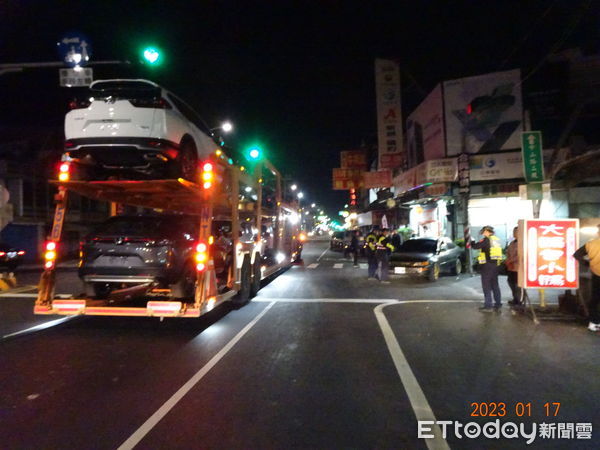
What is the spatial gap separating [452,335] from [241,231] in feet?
16.2

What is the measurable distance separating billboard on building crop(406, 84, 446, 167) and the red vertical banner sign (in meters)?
11.9

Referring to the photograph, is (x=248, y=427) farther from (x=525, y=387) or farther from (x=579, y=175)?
(x=579, y=175)

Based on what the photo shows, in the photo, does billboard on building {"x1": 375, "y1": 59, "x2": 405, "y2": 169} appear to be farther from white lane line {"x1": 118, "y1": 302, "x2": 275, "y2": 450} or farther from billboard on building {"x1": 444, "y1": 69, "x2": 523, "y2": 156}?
white lane line {"x1": 118, "y1": 302, "x2": 275, "y2": 450}

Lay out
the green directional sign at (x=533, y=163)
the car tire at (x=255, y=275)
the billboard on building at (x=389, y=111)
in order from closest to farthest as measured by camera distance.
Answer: the car tire at (x=255, y=275) → the green directional sign at (x=533, y=163) → the billboard on building at (x=389, y=111)

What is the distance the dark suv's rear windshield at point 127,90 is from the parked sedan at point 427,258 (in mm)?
10676

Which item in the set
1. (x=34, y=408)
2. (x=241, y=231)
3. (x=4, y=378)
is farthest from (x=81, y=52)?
(x=34, y=408)

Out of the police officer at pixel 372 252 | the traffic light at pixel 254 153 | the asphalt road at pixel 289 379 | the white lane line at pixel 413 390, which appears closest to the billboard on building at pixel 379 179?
the police officer at pixel 372 252

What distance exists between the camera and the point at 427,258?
51.0ft

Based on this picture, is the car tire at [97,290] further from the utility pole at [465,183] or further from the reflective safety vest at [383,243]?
the utility pole at [465,183]

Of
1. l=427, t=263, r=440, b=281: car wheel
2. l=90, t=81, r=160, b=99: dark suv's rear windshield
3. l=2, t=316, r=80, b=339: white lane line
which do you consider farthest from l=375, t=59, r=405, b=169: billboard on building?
l=2, t=316, r=80, b=339: white lane line

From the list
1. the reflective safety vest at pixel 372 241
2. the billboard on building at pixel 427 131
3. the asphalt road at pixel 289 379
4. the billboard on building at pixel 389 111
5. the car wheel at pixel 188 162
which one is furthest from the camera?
Result: the billboard on building at pixel 389 111

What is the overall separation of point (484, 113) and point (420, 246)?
6894 millimetres

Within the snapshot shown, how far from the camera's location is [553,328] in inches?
319

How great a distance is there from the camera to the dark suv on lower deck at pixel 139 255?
24.8 feet
